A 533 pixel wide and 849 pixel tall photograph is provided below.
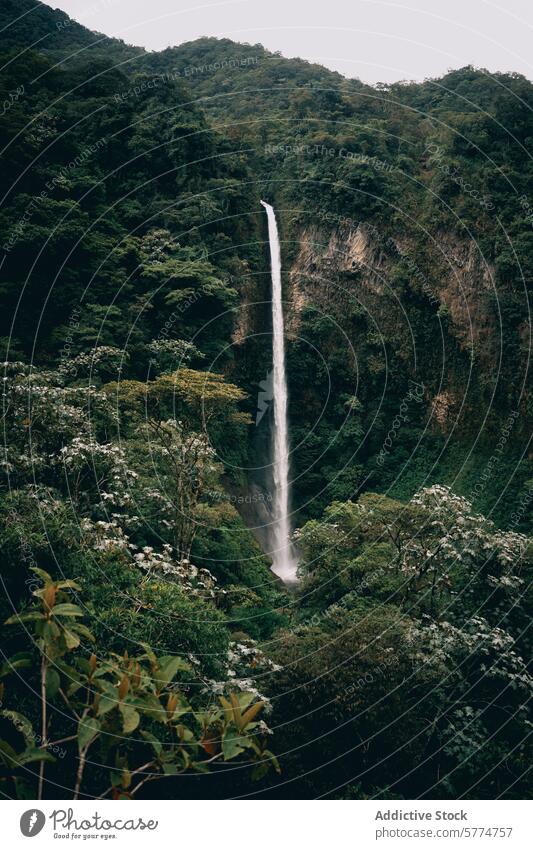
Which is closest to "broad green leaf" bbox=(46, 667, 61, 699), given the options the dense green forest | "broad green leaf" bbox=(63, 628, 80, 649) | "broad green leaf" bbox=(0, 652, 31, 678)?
the dense green forest

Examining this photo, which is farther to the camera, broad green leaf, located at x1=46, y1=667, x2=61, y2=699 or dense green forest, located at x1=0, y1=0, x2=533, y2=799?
dense green forest, located at x1=0, y1=0, x2=533, y2=799

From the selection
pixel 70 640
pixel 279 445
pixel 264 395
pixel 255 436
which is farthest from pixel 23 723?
pixel 264 395

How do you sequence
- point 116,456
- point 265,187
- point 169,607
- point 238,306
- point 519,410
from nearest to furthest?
point 169,607 → point 116,456 → point 519,410 → point 238,306 → point 265,187

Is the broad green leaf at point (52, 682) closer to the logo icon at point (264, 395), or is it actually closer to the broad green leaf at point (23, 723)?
the broad green leaf at point (23, 723)

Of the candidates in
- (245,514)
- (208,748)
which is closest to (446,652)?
(208,748)

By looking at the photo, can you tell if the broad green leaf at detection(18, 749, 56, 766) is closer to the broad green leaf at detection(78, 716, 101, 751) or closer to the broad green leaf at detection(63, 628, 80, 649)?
the broad green leaf at detection(78, 716, 101, 751)

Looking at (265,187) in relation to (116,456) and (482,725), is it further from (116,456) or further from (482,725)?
(482,725)
